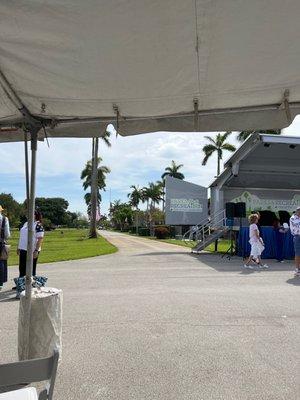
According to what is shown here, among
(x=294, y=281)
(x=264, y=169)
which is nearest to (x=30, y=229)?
(x=294, y=281)

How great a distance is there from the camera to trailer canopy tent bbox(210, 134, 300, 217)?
27719 millimetres

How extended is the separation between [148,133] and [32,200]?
1450 mm

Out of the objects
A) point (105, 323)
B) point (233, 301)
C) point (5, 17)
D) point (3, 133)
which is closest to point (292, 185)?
point (233, 301)

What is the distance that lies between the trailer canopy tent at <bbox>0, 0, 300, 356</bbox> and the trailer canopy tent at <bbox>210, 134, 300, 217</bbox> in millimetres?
22452

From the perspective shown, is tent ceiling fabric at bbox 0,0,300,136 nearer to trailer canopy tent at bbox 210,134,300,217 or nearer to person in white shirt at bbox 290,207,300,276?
person in white shirt at bbox 290,207,300,276

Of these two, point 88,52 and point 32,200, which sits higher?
point 88,52

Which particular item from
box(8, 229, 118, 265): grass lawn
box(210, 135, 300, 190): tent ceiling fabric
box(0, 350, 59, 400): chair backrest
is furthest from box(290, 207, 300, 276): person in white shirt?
box(210, 135, 300, 190): tent ceiling fabric

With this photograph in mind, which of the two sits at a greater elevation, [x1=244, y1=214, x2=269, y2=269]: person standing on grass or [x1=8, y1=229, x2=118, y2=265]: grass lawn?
[x1=244, y1=214, x2=269, y2=269]: person standing on grass

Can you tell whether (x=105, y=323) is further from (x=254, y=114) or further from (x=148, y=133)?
(x=254, y=114)

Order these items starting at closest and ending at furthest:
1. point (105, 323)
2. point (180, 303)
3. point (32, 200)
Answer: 1. point (32, 200)
2. point (105, 323)
3. point (180, 303)

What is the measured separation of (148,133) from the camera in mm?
5098

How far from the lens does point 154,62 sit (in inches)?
144

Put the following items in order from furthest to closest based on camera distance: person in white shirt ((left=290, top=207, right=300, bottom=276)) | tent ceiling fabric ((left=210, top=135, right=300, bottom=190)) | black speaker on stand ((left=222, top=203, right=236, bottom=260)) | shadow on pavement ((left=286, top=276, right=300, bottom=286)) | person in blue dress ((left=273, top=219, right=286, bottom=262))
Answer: tent ceiling fabric ((left=210, top=135, right=300, bottom=190))
black speaker on stand ((left=222, top=203, right=236, bottom=260))
person in blue dress ((left=273, top=219, right=286, bottom=262))
person in white shirt ((left=290, top=207, right=300, bottom=276))
shadow on pavement ((left=286, top=276, right=300, bottom=286))

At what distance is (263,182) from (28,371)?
27757mm
